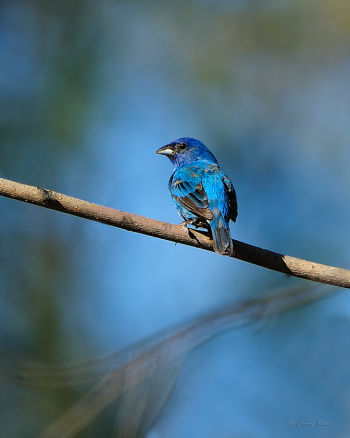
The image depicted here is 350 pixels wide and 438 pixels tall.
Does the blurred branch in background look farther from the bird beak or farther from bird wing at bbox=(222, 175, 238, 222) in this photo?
the bird beak

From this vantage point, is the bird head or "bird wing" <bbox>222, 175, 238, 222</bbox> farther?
the bird head

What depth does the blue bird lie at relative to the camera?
5047mm

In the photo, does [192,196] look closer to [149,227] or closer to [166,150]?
[149,227]

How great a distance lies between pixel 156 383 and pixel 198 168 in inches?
93.7

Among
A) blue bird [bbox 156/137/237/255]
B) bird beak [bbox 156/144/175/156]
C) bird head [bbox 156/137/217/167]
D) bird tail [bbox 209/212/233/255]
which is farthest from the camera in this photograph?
bird beak [bbox 156/144/175/156]

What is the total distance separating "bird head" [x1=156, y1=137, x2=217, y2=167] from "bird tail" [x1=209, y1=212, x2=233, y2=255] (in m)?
1.67

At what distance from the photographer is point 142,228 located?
416 cm

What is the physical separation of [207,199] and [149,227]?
54.0 inches

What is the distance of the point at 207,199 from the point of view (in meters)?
5.47

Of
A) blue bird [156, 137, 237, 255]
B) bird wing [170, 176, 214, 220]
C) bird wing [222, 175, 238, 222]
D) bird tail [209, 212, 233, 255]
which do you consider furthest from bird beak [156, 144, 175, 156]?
bird tail [209, 212, 233, 255]

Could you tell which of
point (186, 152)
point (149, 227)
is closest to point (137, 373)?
point (149, 227)

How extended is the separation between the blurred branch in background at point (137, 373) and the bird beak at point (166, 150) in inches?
85.8

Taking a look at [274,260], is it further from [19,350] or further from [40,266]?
[40,266]

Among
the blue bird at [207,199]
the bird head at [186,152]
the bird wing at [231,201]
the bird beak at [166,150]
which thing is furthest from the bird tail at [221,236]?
the bird beak at [166,150]
